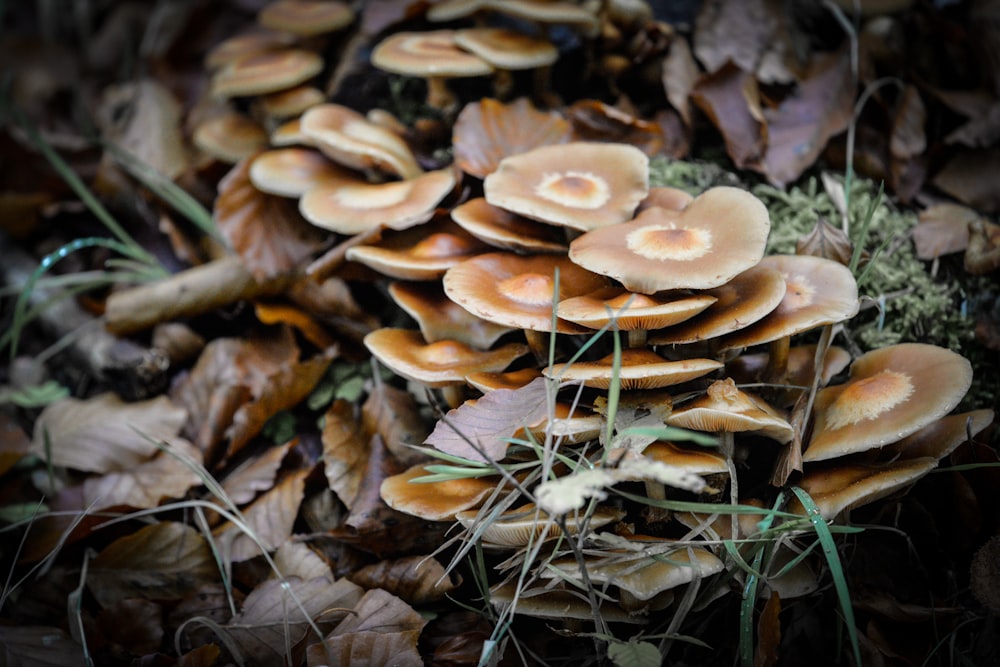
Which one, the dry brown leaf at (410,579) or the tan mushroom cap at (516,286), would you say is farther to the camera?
the dry brown leaf at (410,579)

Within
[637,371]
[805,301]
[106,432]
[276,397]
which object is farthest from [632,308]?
[106,432]

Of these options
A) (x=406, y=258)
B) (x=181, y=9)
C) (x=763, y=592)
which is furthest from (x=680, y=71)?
(x=181, y=9)

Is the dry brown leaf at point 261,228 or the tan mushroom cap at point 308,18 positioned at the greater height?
the tan mushroom cap at point 308,18

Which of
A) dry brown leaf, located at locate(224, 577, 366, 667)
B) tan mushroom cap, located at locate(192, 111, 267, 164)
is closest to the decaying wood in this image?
tan mushroom cap, located at locate(192, 111, 267, 164)

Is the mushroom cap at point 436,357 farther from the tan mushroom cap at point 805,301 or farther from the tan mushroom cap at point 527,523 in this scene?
the tan mushroom cap at point 805,301

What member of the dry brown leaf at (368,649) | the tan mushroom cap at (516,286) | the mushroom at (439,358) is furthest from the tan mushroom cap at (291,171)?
the dry brown leaf at (368,649)

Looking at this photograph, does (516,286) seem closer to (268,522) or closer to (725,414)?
(725,414)

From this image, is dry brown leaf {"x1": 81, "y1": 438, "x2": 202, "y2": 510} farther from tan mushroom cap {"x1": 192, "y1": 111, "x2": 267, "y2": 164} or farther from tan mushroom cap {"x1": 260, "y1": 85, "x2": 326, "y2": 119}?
tan mushroom cap {"x1": 260, "y1": 85, "x2": 326, "y2": 119}
